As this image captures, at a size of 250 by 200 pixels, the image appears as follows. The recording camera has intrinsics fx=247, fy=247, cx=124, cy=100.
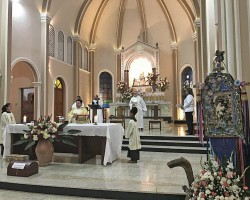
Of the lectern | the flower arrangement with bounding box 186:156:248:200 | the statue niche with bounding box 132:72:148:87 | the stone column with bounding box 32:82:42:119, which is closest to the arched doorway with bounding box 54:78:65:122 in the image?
the stone column with bounding box 32:82:42:119

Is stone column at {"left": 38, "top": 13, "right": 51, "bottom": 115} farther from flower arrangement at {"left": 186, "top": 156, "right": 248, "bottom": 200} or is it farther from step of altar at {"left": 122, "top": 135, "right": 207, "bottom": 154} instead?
flower arrangement at {"left": 186, "top": 156, "right": 248, "bottom": 200}

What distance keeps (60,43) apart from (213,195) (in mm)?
12367

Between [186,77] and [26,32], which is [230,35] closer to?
[26,32]

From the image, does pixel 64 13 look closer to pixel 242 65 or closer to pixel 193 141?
pixel 193 141

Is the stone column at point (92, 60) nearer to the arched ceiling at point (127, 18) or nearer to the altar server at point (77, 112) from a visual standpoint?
the arched ceiling at point (127, 18)

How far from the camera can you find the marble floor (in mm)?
3801

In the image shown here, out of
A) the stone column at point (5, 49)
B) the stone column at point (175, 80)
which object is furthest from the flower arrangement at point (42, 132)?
the stone column at point (175, 80)

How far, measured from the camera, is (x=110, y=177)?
439 centimetres

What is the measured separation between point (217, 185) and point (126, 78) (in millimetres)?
13358

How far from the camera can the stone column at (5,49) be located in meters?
8.81

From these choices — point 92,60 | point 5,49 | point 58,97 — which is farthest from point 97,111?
point 92,60

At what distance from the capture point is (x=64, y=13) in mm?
13227

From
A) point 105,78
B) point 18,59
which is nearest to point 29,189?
point 18,59

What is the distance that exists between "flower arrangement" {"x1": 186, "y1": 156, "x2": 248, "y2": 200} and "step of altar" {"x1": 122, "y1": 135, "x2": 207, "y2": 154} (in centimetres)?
429
